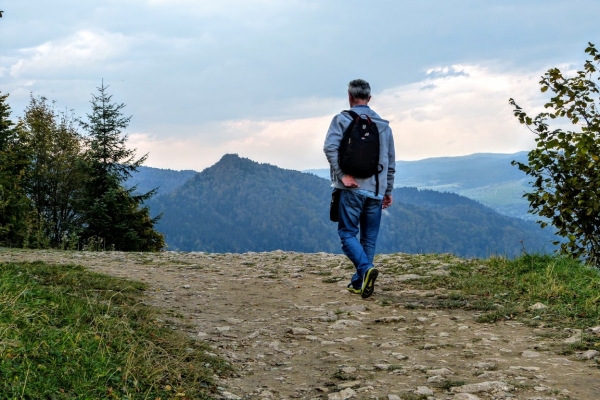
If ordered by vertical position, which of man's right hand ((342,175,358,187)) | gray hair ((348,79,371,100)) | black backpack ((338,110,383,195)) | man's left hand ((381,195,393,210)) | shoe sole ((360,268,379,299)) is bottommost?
shoe sole ((360,268,379,299))

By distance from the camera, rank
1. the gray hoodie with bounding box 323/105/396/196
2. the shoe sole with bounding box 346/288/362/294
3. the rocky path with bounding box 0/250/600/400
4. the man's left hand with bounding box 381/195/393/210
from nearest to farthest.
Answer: the rocky path with bounding box 0/250/600/400
the gray hoodie with bounding box 323/105/396/196
the shoe sole with bounding box 346/288/362/294
the man's left hand with bounding box 381/195/393/210

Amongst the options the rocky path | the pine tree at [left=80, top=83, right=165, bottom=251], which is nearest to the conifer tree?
the pine tree at [left=80, top=83, right=165, bottom=251]

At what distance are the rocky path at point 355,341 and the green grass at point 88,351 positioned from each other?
40 cm

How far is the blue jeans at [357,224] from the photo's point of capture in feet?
23.5

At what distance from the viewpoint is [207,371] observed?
416 centimetres

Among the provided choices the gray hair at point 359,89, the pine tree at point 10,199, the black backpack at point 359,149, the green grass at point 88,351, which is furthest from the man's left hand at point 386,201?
the pine tree at point 10,199

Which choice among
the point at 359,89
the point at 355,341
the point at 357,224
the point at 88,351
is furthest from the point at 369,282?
the point at 88,351

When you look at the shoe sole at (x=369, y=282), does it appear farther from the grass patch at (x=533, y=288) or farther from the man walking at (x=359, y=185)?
the grass patch at (x=533, y=288)

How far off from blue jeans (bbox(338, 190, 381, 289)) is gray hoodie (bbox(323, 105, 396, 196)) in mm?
179

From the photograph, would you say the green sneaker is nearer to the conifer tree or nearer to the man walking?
the man walking

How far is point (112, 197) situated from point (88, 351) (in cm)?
3114

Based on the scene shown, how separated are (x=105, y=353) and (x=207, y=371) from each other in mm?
815

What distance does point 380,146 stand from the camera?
283 inches

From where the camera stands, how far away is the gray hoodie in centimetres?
702
